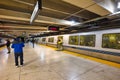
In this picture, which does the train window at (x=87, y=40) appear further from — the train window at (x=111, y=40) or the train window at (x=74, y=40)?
the train window at (x=111, y=40)

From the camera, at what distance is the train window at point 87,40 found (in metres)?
6.91

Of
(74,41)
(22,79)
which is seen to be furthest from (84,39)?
(22,79)

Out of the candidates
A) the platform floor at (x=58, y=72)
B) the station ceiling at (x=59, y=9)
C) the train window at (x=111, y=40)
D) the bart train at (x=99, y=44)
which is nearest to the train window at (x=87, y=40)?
the bart train at (x=99, y=44)

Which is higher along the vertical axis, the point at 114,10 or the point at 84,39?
the point at 114,10

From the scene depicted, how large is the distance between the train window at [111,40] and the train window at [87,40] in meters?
0.98

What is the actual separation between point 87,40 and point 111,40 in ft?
7.04

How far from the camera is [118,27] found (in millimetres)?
4969

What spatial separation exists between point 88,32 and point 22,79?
5.89 metres

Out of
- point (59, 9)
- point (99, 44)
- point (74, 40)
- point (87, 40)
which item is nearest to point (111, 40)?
point (99, 44)

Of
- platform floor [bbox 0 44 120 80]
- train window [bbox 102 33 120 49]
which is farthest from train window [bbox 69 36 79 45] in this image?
platform floor [bbox 0 44 120 80]

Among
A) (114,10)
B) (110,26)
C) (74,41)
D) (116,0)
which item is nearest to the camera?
(116,0)

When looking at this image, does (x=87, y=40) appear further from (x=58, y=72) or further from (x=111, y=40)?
(x=58, y=72)

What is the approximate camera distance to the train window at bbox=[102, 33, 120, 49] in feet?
17.0

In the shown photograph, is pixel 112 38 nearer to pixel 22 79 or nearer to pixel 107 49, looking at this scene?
pixel 107 49
